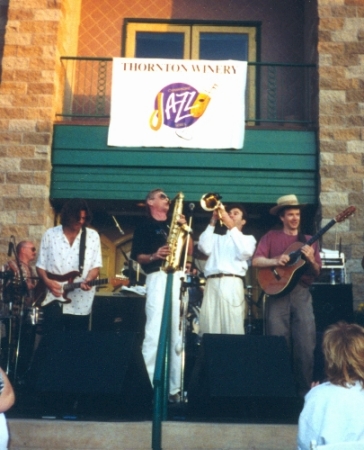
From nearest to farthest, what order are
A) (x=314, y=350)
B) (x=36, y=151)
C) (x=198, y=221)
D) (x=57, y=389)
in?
(x=57, y=389)
(x=314, y=350)
(x=36, y=151)
(x=198, y=221)

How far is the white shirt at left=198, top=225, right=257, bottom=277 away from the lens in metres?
6.85

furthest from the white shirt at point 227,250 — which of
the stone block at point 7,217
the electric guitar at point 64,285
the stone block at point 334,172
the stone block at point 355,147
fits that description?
the stone block at point 7,217

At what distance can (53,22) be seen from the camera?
32.8ft

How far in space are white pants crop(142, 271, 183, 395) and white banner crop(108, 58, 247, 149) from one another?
Answer: 3449mm

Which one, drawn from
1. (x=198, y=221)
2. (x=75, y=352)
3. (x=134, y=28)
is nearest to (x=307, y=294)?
(x=75, y=352)

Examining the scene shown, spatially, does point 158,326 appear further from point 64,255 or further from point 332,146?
point 332,146

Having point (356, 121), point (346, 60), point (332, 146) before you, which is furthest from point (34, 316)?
point (346, 60)

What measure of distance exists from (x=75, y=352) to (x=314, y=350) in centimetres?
226

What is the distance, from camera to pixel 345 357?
3.41m

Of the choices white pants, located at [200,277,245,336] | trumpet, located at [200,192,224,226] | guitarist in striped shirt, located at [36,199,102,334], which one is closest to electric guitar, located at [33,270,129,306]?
guitarist in striped shirt, located at [36,199,102,334]

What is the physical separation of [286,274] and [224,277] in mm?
586

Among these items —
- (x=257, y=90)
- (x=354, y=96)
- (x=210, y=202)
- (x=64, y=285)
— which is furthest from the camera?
(x=257, y=90)

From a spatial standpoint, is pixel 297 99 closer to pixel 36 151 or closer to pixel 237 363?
pixel 36 151

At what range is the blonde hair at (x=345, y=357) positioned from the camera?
3396 millimetres
